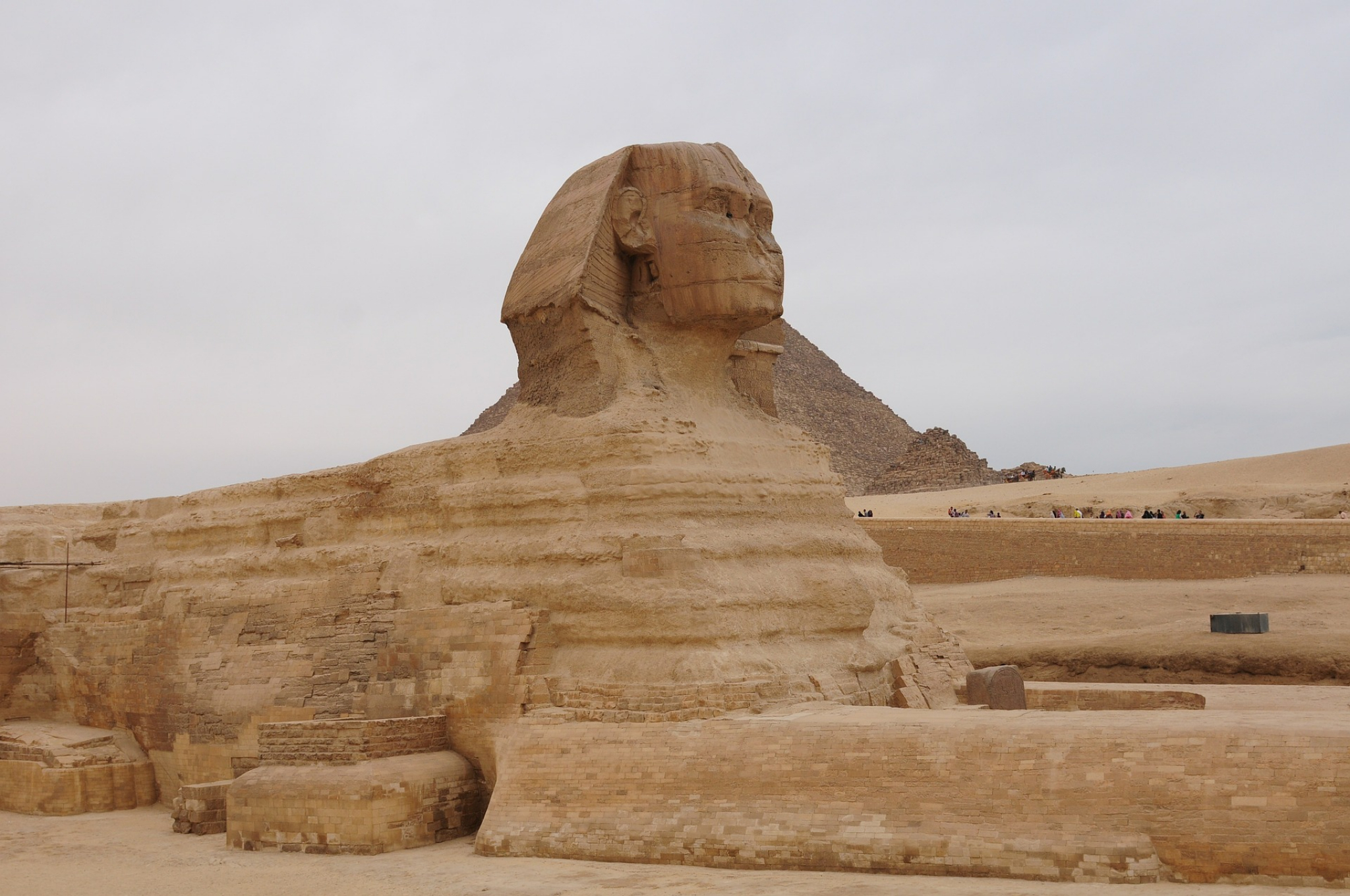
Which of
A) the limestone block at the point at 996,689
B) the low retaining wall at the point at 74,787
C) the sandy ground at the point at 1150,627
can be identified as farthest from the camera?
the sandy ground at the point at 1150,627

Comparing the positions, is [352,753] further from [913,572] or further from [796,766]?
[913,572]

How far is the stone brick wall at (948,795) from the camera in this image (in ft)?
17.2

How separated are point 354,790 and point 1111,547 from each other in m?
18.4

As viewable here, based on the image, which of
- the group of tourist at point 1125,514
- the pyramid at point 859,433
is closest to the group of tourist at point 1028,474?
the pyramid at point 859,433

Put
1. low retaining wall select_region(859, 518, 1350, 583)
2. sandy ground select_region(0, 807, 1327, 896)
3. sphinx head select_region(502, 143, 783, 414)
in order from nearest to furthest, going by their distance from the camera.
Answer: sandy ground select_region(0, 807, 1327, 896) → sphinx head select_region(502, 143, 783, 414) → low retaining wall select_region(859, 518, 1350, 583)

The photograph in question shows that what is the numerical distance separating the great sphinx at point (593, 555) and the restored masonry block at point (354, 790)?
0.94ft

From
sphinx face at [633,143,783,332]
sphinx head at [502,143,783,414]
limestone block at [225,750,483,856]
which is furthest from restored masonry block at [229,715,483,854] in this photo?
sphinx face at [633,143,783,332]

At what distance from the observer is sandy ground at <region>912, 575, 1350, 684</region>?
13539 millimetres

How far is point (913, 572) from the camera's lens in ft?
84.9

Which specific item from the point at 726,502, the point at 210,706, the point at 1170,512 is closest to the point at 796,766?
the point at 726,502

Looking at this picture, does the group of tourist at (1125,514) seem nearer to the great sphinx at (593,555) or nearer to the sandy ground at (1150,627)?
the sandy ground at (1150,627)

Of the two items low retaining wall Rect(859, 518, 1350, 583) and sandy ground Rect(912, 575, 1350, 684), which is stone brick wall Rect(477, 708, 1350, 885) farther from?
low retaining wall Rect(859, 518, 1350, 583)

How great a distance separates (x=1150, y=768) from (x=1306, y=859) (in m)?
0.69

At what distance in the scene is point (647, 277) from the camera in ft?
28.9
